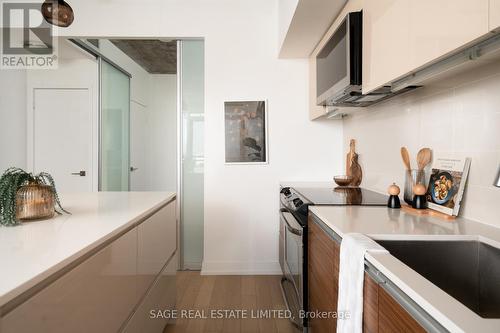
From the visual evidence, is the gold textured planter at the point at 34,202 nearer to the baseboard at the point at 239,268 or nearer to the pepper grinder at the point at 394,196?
the pepper grinder at the point at 394,196

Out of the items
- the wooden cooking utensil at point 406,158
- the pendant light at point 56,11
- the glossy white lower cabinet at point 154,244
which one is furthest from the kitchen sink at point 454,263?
the pendant light at point 56,11

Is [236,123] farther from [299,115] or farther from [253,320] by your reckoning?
[253,320]

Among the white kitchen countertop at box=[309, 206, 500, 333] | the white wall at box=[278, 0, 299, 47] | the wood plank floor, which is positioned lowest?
the wood plank floor

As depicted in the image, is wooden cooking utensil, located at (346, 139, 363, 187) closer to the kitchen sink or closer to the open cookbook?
the open cookbook

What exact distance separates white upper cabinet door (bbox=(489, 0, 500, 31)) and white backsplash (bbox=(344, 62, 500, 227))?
1.68ft

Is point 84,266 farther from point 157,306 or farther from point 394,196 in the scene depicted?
point 394,196

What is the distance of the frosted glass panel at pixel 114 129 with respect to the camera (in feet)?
12.0

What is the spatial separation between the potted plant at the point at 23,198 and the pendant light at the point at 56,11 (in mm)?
944

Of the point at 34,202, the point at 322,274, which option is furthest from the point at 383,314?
the point at 34,202

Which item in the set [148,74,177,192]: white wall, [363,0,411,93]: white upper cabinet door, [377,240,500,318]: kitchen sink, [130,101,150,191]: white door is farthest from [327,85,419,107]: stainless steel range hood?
[148,74,177,192]: white wall

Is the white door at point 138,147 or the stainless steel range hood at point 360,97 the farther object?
the white door at point 138,147

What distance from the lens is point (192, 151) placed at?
3.17 metres

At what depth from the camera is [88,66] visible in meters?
3.79

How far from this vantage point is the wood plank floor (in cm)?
210
